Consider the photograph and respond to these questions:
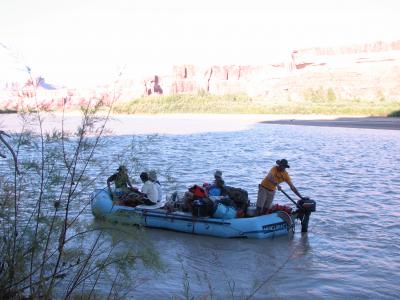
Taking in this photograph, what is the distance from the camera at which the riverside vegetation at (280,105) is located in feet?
186

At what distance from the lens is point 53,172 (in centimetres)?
486

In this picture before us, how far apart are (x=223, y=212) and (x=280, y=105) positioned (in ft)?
201

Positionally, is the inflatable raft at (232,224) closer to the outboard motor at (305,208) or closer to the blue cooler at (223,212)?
the blue cooler at (223,212)

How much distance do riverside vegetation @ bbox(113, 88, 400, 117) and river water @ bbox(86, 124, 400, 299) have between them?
1235 inches

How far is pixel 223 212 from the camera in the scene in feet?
31.4

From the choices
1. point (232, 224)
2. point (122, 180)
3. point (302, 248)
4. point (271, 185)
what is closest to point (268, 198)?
point (271, 185)

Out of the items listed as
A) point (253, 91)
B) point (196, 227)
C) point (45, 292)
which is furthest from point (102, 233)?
point (253, 91)

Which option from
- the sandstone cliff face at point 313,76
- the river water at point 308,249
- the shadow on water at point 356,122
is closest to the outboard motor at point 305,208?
the river water at point 308,249

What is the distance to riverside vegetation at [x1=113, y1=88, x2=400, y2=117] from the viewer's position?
2234 inches

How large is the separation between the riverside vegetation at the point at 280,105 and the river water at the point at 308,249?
31358mm

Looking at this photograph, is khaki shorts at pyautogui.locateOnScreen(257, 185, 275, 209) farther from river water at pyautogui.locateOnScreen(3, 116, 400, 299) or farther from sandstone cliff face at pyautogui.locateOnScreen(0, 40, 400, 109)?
sandstone cliff face at pyautogui.locateOnScreen(0, 40, 400, 109)

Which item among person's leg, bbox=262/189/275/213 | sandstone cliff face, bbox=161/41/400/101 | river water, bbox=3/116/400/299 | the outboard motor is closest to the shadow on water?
river water, bbox=3/116/400/299

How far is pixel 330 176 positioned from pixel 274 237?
9.38 metres

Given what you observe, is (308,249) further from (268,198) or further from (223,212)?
(223,212)
